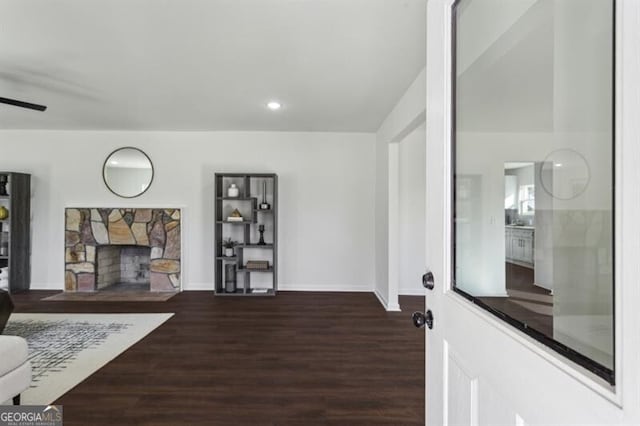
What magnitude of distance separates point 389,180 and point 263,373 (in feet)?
8.76

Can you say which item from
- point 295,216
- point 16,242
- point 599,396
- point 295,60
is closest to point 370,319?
point 295,216

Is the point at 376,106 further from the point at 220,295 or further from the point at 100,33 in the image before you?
the point at 220,295

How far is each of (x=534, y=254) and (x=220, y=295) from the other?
4623 millimetres

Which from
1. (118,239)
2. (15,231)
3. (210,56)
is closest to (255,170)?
(118,239)

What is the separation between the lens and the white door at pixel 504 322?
0.48 meters

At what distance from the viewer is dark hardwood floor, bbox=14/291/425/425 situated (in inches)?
79.5

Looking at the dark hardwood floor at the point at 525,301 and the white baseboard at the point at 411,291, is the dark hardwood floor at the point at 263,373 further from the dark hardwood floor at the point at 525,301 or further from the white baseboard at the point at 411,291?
the dark hardwood floor at the point at 525,301

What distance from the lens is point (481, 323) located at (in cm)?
85

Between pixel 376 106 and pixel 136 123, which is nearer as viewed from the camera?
pixel 376 106

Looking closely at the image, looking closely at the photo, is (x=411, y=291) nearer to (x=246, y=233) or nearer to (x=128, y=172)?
(x=246, y=233)

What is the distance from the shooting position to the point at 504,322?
78 centimetres

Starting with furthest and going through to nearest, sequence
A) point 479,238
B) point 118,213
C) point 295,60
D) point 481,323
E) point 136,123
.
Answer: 1. point 118,213
2. point 136,123
3. point 295,60
4. point 479,238
5. point 481,323

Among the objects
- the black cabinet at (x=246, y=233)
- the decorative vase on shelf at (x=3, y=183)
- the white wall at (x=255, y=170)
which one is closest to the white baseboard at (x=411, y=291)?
the white wall at (x=255, y=170)

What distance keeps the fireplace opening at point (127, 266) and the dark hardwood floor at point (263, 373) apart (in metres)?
1.24
